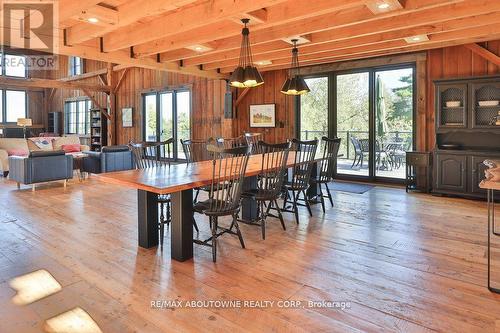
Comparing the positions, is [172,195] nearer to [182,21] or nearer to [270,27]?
[182,21]

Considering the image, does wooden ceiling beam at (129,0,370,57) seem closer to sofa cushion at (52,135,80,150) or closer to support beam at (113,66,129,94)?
sofa cushion at (52,135,80,150)

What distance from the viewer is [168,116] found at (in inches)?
410

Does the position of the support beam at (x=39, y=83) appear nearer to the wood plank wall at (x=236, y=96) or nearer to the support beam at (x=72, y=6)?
the wood plank wall at (x=236, y=96)

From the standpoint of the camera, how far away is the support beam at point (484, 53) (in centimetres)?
547

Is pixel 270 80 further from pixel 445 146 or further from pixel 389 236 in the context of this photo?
pixel 389 236

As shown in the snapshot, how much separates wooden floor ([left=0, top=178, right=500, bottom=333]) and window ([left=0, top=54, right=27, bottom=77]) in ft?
40.4

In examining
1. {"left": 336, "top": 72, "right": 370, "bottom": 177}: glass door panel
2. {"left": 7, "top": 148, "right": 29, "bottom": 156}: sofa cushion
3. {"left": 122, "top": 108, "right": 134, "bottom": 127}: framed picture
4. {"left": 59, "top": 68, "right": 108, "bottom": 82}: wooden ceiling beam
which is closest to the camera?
{"left": 336, "top": 72, "right": 370, "bottom": 177}: glass door panel

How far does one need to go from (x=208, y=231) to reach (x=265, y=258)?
1034 millimetres

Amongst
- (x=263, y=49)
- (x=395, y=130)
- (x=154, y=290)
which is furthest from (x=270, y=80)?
(x=154, y=290)

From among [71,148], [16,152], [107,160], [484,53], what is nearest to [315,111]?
[484,53]

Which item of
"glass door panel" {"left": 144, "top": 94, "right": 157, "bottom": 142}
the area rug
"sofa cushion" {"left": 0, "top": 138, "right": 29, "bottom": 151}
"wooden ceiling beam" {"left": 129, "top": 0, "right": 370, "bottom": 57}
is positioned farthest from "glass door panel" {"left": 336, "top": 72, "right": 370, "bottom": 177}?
"sofa cushion" {"left": 0, "top": 138, "right": 29, "bottom": 151}

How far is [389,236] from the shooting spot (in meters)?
3.70

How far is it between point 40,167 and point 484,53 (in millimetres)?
8035

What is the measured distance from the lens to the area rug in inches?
246
